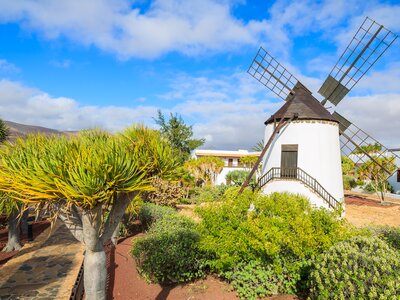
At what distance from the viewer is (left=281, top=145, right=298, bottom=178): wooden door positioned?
16922 mm

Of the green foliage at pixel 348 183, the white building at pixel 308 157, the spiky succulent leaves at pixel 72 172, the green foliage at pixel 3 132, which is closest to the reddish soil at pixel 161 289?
the spiky succulent leaves at pixel 72 172

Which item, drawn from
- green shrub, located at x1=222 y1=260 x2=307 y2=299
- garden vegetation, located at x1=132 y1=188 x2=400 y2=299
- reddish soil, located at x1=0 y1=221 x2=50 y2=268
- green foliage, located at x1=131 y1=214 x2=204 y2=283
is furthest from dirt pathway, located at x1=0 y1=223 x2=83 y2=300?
green shrub, located at x1=222 y1=260 x2=307 y2=299

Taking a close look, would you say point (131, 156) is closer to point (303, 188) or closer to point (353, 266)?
point (353, 266)

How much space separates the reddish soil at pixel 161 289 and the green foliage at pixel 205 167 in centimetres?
2390

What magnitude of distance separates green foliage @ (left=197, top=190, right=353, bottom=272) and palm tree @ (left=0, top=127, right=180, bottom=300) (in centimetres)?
351

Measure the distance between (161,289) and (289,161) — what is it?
1123 centimetres

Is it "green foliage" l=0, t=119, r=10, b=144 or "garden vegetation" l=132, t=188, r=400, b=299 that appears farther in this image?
"green foliage" l=0, t=119, r=10, b=144

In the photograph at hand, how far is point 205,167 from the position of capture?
3416 centimetres

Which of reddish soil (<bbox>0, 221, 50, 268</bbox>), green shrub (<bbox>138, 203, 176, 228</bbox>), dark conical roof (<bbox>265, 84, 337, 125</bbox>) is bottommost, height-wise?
reddish soil (<bbox>0, 221, 50, 268</bbox>)

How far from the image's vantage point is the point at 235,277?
8336mm

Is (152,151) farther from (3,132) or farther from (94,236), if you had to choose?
(3,132)

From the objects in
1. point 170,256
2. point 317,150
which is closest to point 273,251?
point 170,256

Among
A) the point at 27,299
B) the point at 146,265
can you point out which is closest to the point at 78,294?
the point at 27,299

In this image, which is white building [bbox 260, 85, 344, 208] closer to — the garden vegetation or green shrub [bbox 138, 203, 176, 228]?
the garden vegetation
